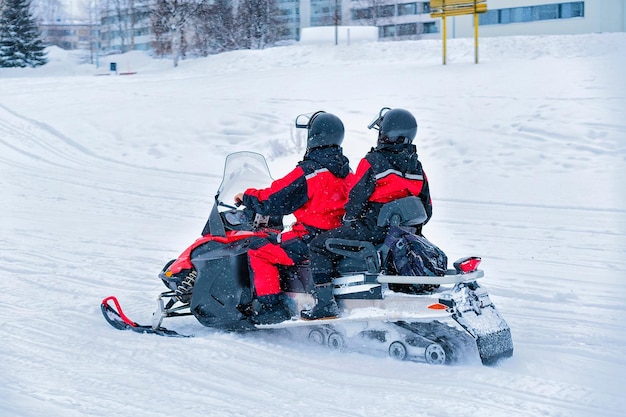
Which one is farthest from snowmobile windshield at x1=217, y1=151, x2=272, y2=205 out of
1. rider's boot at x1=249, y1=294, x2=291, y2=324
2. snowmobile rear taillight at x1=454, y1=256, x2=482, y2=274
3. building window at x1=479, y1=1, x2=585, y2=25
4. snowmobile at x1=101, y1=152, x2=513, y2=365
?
building window at x1=479, y1=1, x2=585, y2=25

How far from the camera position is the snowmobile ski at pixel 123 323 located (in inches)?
209

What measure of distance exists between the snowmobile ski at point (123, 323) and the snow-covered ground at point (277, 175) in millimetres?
110

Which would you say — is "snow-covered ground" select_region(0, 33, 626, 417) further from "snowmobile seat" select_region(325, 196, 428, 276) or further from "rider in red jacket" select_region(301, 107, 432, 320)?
"snowmobile seat" select_region(325, 196, 428, 276)

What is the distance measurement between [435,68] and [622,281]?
16.0 metres

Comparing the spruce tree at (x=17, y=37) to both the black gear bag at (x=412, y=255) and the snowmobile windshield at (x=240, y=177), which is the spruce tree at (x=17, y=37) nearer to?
the snowmobile windshield at (x=240, y=177)

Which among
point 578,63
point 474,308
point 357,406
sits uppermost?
point 578,63

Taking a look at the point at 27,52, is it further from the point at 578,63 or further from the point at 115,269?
the point at 115,269

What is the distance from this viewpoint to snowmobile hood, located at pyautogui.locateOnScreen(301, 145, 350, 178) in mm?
5059

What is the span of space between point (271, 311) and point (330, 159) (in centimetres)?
109

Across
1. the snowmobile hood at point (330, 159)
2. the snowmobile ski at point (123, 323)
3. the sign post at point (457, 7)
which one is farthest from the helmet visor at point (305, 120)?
the sign post at point (457, 7)

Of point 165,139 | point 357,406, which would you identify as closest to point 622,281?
point 357,406

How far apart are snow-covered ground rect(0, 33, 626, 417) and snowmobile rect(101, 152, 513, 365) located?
138 millimetres

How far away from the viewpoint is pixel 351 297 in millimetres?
4898

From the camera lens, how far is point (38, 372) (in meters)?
4.38
